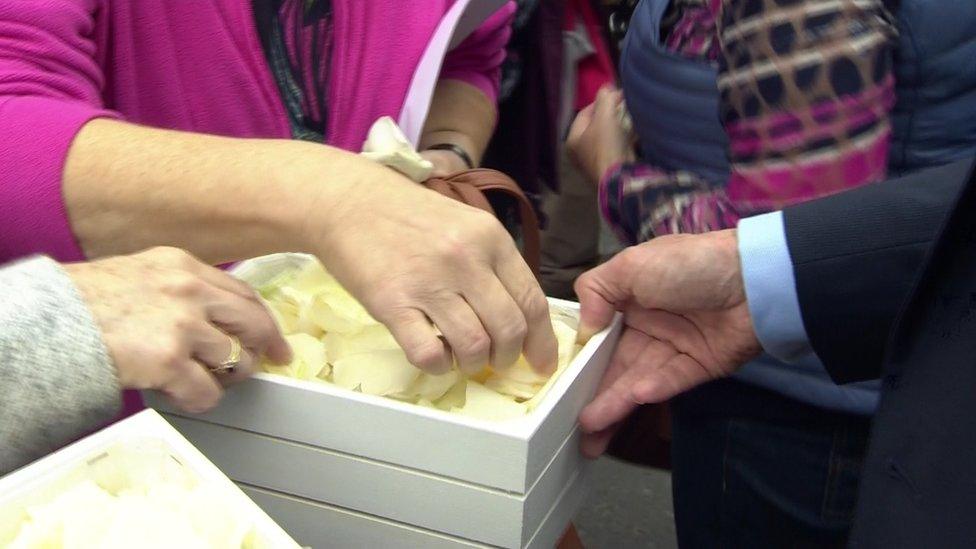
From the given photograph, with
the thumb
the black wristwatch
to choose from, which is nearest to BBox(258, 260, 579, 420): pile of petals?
the thumb

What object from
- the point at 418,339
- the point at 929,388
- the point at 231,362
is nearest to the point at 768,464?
the point at 929,388

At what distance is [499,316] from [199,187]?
0.25 m

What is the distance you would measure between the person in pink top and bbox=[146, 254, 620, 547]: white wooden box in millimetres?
59

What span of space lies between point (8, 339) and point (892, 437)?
0.53 m

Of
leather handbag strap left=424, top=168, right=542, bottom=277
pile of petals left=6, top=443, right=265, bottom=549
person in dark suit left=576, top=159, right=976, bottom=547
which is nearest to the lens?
pile of petals left=6, top=443, right=265, bottom=549

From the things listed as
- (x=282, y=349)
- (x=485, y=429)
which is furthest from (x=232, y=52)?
(x=485, y=429)

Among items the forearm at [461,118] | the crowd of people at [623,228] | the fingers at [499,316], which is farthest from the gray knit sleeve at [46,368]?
the forearm at [461,118]

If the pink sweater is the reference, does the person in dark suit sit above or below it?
below

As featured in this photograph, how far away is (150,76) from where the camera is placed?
789mm

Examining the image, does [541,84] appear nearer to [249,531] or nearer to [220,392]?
[220,392]

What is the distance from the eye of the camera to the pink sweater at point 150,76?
649 millimetres

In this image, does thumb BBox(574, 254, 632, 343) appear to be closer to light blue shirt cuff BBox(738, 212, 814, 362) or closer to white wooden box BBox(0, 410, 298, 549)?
light blue shirt cuff BBox(738, 212, 814, 362)

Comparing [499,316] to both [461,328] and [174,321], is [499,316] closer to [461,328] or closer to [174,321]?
[461,328]

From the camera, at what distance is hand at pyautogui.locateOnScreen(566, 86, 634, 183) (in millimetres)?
927
